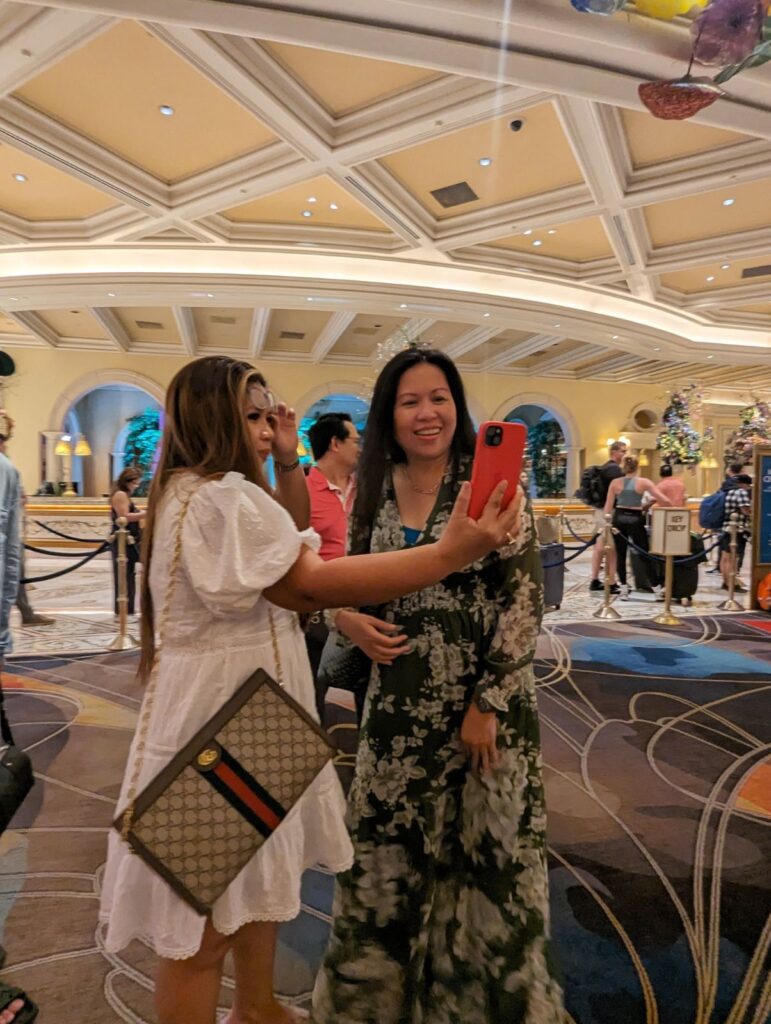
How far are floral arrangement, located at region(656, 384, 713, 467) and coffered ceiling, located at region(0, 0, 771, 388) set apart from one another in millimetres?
2587

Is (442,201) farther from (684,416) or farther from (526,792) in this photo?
(684,416)

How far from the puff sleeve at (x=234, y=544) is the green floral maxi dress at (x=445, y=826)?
0.40m

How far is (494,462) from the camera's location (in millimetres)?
903

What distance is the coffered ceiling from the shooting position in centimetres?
416

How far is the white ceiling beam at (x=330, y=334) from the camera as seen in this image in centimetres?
1063

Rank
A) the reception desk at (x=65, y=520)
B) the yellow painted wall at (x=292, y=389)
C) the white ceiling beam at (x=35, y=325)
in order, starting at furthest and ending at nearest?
the yellow painted wall at (x=292, y=389) < the reception desk at (x=65, y=520) < the white ceiling beam at (x=35, y=325)

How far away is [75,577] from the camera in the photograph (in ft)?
28.1

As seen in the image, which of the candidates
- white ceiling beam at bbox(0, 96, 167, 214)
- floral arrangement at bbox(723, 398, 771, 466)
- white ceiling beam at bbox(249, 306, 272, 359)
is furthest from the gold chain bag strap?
floral arrangement at bbox(723, 398, 771, 466)

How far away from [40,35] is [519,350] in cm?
1023

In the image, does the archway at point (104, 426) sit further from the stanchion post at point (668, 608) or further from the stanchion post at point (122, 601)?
the stanchion post at point (668, 608)

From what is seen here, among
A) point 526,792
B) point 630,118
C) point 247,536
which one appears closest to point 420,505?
point 247,536

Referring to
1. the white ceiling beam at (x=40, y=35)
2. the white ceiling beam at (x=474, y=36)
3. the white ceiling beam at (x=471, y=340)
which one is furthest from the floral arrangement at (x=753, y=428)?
the white ceiling beam at (x=40, y=35)

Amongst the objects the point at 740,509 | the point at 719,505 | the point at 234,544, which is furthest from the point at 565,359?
the point at 234,544

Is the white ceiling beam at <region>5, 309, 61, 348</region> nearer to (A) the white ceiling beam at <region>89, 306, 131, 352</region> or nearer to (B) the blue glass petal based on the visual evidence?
(A) the white ceiling beam at <region>89, 306, 131, 352</region>
